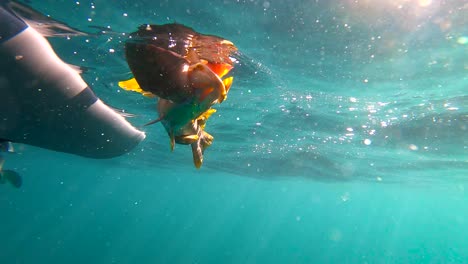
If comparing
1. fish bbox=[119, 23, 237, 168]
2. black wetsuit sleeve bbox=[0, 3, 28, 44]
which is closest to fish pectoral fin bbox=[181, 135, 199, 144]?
fish bbox=[119, 23, 237, 168]

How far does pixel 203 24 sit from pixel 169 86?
5750mm

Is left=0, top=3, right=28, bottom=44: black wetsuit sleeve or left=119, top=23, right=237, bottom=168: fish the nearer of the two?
left=119, top=23, right=237, bottom=168: fish

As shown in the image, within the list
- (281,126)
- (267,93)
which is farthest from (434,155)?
(267,93)

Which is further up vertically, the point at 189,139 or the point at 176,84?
the point at 176,84

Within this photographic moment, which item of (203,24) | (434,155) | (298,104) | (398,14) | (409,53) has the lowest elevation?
(434,155)

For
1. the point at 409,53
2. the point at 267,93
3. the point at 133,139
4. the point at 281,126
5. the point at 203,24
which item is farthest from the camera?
the point at 281,126

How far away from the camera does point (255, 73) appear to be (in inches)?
410

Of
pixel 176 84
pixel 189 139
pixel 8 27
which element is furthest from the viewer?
pixel 8 27

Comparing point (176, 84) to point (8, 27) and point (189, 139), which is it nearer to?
point (189, 139)

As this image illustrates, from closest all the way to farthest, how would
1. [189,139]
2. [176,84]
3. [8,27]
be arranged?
1. [176,84]
2. [189,139]
3. [8,27]

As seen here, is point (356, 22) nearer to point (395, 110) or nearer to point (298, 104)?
point (298, 104)

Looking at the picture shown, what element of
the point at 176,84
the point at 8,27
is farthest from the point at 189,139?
the point at 8,27

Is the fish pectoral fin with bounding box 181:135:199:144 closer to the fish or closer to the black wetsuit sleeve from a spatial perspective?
the fish

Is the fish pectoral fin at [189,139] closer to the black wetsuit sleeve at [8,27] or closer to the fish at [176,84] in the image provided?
the fish at [176,84]
